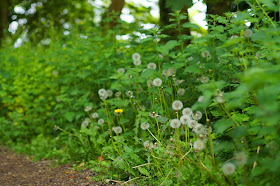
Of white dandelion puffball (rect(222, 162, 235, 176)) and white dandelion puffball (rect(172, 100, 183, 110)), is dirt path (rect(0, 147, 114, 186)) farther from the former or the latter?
white dandelion puffball (rect(222, 162, 235, 176))

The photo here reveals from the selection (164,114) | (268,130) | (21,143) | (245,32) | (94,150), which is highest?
(245,32)

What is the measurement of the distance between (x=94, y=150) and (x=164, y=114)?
0.94 m

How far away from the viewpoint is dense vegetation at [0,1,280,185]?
1.70m

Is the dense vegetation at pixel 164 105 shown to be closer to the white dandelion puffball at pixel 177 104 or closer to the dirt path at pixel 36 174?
the white dandelion puffball at pixel 177 104

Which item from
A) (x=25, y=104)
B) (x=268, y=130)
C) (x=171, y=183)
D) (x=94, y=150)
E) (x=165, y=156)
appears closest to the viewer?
(x=268, y=130)

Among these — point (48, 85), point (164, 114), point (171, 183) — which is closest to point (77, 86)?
point (48, 85)

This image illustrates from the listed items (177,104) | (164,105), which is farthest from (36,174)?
(177,104)

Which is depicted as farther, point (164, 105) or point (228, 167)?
point (164, 105)

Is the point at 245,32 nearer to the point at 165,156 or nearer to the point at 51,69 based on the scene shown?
the point at 165,156

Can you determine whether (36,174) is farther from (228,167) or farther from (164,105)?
(228,167)

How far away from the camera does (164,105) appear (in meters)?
2.82

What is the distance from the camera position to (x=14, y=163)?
139 inches

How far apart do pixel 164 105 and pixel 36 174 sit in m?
1.50

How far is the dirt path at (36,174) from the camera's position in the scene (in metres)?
2.81
